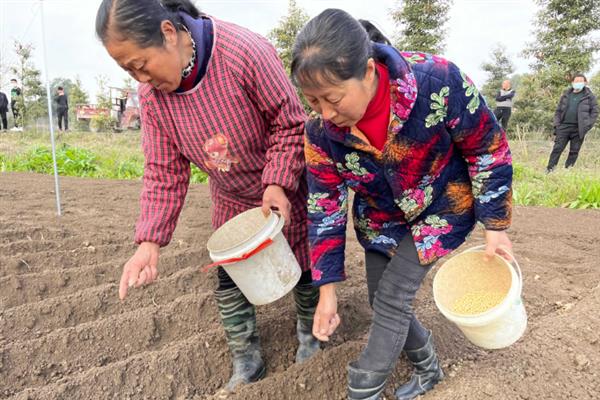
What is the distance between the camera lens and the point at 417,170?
1.54 meters

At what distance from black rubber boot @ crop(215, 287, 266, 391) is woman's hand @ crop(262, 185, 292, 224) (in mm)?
502

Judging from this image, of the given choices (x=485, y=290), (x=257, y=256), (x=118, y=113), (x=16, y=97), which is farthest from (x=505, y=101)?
(x=118, y=113)

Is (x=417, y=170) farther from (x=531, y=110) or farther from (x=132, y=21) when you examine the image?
(x=531, y=110)

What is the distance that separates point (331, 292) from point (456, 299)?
0.40 meters

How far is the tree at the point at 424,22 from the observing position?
1533cm

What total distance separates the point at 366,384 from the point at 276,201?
66cm

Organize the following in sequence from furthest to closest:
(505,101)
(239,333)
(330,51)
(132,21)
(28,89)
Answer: (28,89) < (505,101) < (239,333) < (132,21) < (330,51)

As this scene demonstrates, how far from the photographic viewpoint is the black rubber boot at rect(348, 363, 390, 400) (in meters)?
1.59

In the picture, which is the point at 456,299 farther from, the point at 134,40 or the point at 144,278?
the point at 134,40

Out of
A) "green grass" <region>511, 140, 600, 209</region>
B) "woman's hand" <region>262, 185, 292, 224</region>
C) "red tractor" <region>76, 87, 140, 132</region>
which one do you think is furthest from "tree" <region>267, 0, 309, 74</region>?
"woman's hand" <region>262, 185, 292, 224</region>

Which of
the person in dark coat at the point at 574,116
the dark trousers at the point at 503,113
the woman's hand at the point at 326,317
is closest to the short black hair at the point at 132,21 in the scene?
the woman's hand at the point at 326,317

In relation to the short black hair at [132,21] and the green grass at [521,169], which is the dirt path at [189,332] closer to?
the short black hair at [132,21]

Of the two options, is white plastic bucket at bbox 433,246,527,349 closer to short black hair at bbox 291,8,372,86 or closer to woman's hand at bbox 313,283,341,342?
woman's hand at bbox 313,283,341,342

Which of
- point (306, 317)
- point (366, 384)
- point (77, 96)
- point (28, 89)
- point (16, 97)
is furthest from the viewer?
point (77, 96)
